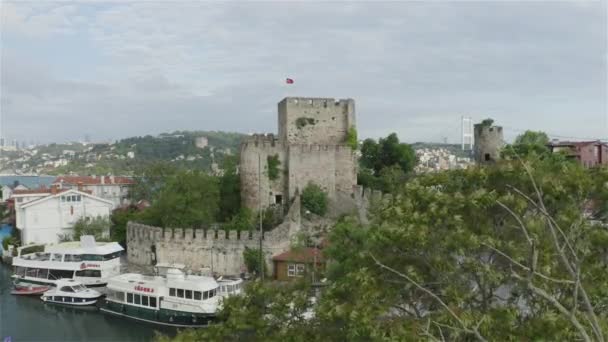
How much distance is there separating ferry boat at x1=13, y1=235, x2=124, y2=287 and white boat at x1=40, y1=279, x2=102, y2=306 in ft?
3.60

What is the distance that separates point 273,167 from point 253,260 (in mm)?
5257

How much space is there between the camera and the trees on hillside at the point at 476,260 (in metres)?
8.05

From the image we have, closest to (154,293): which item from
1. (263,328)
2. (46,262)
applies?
(46,262)

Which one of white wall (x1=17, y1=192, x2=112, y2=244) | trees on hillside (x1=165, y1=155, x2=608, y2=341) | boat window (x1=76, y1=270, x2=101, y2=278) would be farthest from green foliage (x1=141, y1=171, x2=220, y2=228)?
trees on hillside (x1=165, y1=155, x2=608, y2=341)

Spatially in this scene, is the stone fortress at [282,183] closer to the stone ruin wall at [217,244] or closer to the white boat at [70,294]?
the stone ruin wall at [217,244]

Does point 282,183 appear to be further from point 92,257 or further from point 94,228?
point 94,228

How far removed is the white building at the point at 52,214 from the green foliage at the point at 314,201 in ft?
51.5

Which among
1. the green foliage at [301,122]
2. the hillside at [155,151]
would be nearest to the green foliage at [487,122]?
the green foliage at [301,122]

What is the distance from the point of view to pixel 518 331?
800 cm

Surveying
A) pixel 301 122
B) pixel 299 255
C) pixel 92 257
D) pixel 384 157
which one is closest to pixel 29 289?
pixel 92 257

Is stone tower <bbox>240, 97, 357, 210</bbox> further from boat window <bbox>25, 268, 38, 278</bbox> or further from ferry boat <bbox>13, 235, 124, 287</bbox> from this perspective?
boat window <bbox>25, 268, 38, 278</bbox>

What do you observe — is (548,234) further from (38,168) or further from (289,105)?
(38,168)

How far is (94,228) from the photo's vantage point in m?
36.1

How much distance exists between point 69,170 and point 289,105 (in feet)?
409
